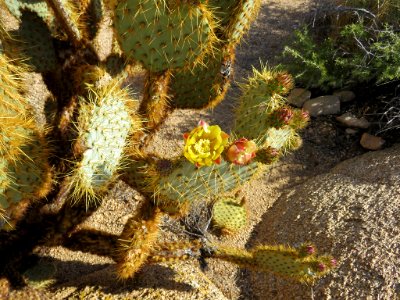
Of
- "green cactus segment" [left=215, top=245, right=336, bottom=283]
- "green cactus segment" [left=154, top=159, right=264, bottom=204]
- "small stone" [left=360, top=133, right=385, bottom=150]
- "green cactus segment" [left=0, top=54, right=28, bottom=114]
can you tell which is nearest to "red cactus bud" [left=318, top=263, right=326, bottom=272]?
"green cactus segment" [left=215, top=245, right=336, bottom=283]

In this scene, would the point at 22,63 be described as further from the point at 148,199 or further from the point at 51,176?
the point at 148,199

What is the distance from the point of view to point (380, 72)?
10.6 feet

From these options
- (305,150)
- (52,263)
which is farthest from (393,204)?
(52,263)

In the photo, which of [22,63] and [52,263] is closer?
[22,63]

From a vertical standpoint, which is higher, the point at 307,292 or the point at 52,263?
the point at 52,263

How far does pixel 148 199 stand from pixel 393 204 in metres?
1.57

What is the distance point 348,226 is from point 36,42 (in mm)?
2018

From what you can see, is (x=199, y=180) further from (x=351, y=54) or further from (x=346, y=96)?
(x=351, y=54)

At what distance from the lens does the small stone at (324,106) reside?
3430mm

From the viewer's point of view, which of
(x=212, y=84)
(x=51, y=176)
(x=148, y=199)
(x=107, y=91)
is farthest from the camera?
(x=212, y=84)

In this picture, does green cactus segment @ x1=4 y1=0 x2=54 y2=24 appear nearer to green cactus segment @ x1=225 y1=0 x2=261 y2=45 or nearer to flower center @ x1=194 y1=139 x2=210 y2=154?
green cactus segment @ x1=225 y1=0 x2=261 y2=45

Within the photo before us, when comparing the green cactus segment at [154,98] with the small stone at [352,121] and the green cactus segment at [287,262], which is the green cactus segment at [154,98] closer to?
the green cactus segment at [287,262]

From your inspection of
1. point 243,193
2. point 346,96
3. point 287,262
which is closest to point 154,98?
point 287,262

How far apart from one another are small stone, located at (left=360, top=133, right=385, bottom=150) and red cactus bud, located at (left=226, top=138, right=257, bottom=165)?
2177 millimetres
